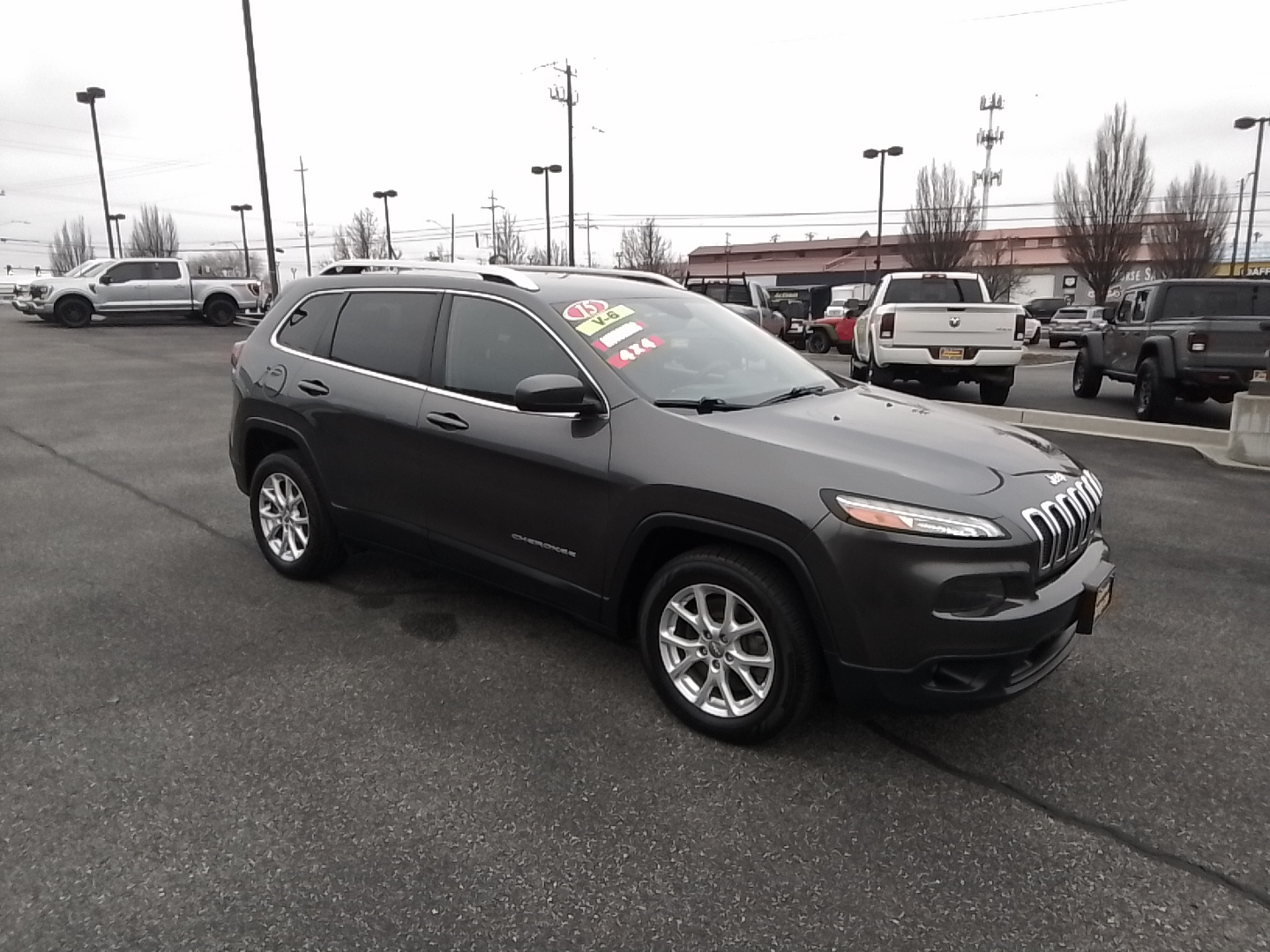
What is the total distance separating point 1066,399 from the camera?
13898 millimetres

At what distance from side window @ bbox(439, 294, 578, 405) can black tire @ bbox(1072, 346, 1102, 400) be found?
39.1 feet

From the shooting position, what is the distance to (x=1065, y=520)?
317 centimetres

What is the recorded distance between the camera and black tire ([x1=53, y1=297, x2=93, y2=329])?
2358 cm

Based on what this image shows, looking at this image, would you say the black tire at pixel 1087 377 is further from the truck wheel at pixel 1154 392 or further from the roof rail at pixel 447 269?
the roof rail at pixel 447 269

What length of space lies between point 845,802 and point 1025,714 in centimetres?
104

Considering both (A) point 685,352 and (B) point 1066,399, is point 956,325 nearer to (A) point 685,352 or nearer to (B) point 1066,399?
(B) point 1066,399

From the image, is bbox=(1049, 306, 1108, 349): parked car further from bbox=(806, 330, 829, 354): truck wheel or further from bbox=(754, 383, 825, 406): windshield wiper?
bbox=(754, 383, 825, 406): windshield wiper

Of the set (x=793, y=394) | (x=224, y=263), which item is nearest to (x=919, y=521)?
(x=793, y=394)

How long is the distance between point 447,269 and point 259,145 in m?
19.0

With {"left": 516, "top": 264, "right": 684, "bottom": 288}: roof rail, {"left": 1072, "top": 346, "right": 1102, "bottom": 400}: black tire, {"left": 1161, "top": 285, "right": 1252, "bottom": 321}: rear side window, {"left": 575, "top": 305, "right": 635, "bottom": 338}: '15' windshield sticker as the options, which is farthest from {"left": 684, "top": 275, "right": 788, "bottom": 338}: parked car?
{"left": 575, "top": 305, "right": 635, "bottom": 338}: '15' windshield sticker

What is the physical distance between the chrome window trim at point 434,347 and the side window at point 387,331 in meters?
0.02

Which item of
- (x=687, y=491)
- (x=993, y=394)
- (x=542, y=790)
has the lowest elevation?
(x=542, y=790)

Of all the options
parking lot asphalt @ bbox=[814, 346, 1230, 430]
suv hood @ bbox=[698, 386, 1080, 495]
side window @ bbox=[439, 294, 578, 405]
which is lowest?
parking lot asphalt @ bbox=[814, 346, 1230, 430]

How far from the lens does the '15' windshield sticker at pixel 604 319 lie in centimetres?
379
